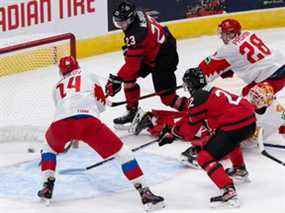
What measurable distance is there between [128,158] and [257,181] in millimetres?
991

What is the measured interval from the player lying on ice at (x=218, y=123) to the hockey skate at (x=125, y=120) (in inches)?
60.3

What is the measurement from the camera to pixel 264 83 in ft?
20.8

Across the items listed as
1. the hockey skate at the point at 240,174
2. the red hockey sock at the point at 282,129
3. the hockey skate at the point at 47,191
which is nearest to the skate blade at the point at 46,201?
the hockey skate at the point at 47,191

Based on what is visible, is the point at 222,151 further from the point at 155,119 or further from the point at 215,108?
the point at 155,119

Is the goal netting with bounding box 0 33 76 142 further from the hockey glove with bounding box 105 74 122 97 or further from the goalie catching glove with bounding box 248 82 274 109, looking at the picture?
the goalie catching glove with bounding box 248 82 274 109

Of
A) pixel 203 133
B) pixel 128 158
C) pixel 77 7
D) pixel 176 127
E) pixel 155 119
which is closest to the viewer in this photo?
pixel 128 158

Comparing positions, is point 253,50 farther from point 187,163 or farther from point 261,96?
point 187,163

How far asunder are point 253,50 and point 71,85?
5.54 ft

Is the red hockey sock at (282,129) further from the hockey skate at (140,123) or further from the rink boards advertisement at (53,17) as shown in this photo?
the rink boards advertisement at (53,17)

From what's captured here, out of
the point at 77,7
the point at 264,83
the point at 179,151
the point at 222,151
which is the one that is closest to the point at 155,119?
the point at 179,151

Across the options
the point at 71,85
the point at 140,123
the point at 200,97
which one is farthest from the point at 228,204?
the point at 140,123

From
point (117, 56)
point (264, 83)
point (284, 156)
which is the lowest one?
point (117, 56)

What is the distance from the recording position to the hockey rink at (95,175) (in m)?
5.36

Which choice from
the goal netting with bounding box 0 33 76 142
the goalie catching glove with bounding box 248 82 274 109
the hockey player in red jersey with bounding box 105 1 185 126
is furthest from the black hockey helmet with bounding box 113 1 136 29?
the goalie catching glove with bounding box 248 82 274 109
